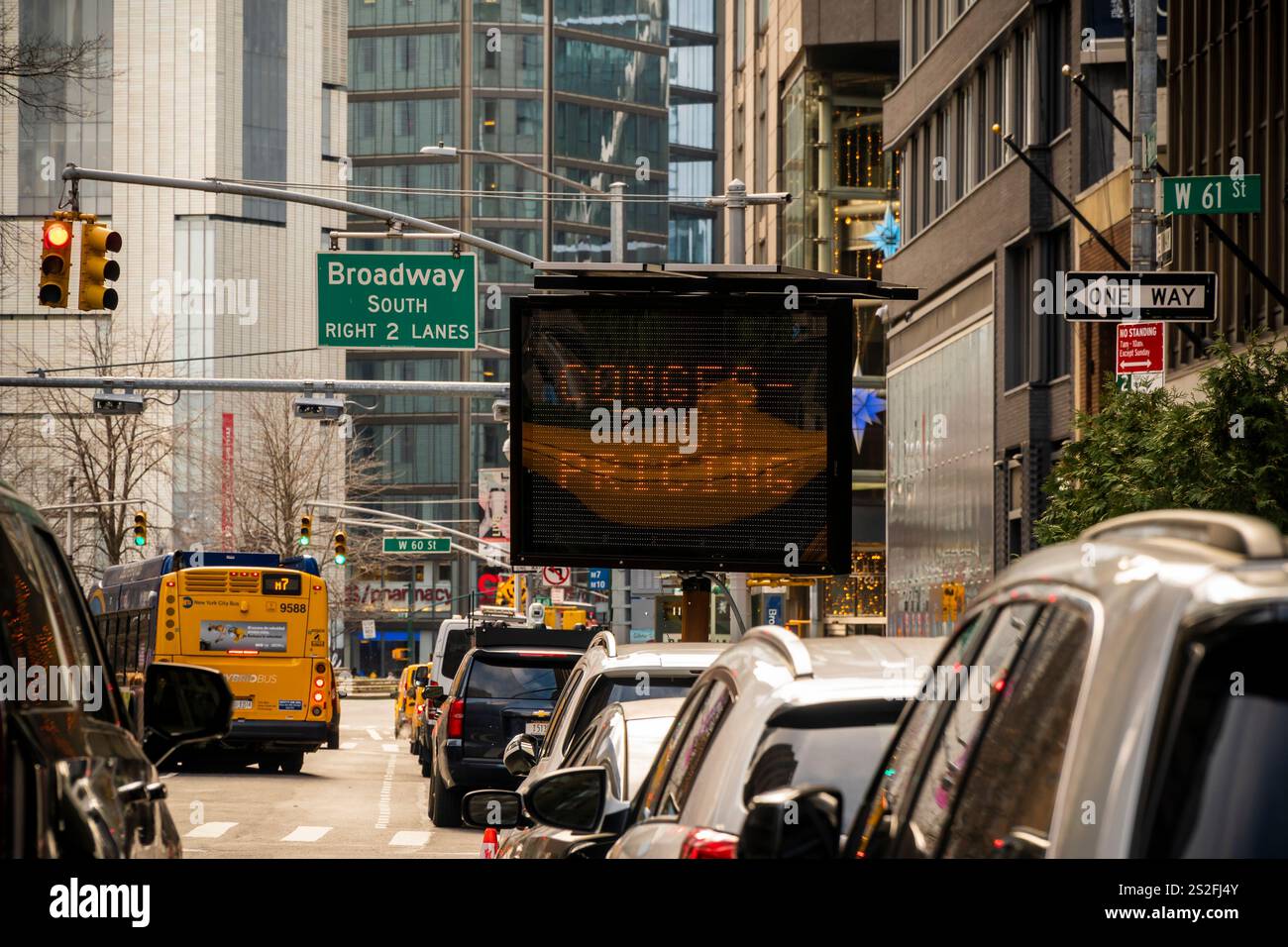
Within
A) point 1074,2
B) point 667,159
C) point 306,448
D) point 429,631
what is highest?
point 667,159

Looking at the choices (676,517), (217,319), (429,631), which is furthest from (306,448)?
(676,517)

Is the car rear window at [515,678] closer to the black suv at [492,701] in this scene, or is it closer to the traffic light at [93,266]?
the black suv at [492,701]

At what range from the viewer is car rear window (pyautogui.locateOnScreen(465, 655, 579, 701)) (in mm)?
22281

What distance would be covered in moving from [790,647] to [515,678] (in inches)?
691

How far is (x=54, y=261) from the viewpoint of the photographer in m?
24.4

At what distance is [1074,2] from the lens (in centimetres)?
3834

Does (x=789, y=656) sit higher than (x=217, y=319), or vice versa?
(x=217, y=319)

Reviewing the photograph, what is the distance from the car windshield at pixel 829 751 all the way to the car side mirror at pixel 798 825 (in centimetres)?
131

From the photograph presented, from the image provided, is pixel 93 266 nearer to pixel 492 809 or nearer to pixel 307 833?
pixel 307 833

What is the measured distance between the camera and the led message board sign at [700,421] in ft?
42.1

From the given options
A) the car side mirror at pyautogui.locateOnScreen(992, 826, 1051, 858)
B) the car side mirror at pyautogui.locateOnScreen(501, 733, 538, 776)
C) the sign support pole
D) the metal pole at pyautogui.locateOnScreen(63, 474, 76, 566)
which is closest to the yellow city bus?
the sign support pole

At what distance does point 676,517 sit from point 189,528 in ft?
269
